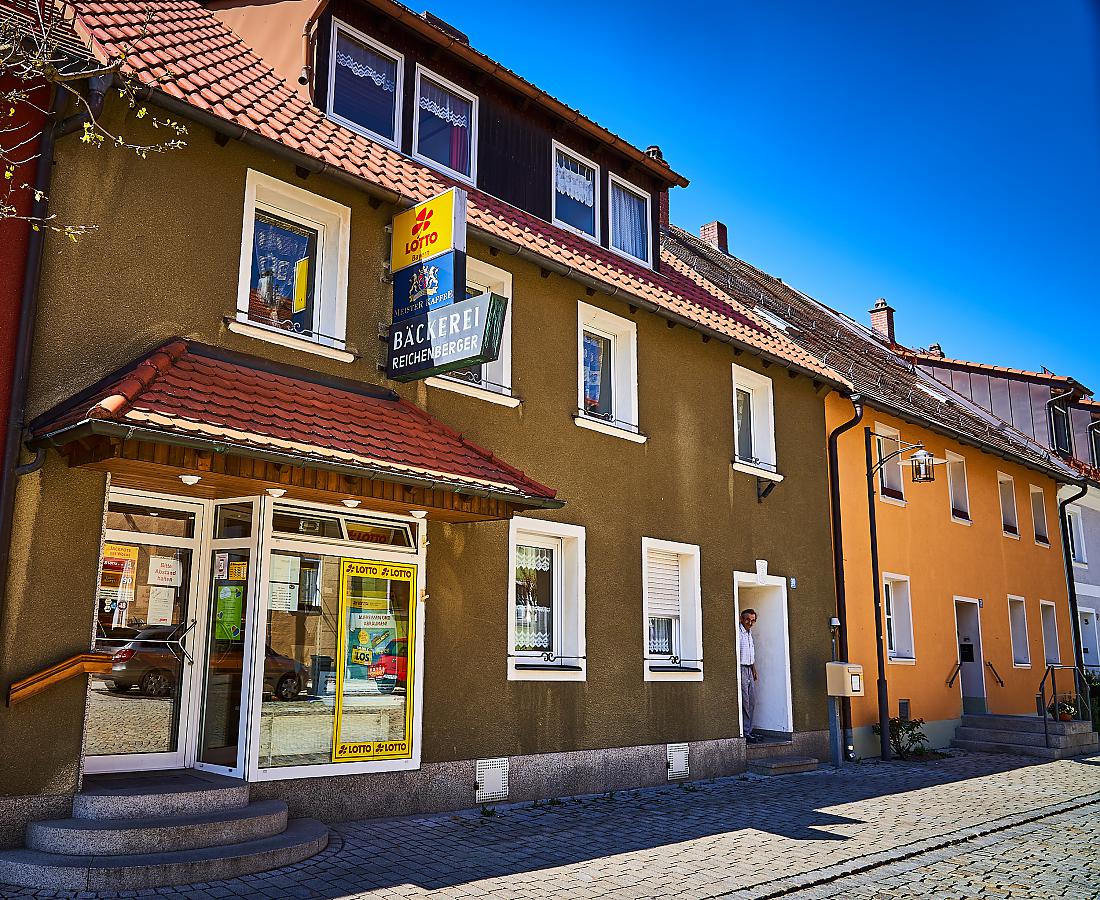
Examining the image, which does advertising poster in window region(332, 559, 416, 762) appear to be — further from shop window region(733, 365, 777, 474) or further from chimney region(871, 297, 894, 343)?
chimney region(871, 297, 894, 343)

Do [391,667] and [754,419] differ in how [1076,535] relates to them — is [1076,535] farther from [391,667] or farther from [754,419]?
[391,667]

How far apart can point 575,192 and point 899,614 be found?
32.4 ft

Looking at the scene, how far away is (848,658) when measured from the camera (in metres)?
16.5

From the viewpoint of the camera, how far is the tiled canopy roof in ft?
62.8

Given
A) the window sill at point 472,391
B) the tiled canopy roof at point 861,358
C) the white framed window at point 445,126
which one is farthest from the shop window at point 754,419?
the white framed window at point 445,126

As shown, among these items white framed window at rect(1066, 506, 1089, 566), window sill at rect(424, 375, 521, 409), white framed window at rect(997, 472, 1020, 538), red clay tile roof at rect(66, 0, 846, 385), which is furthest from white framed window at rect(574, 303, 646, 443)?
white framed window at rect(1066, 506, 1089, 566)

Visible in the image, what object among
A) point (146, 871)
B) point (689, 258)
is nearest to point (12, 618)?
point (146, 871)

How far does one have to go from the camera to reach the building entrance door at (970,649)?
68.7 ft

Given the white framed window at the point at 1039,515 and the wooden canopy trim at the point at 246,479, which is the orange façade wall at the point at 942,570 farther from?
the wooden canopy trim at the point at 246,479

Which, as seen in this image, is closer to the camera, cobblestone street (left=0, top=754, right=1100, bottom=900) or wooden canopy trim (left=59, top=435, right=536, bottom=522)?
wooden canopy trim (left=59, top=435, right=536, bottom=522)

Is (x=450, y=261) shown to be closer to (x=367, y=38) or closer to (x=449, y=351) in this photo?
(x=449, y=351)

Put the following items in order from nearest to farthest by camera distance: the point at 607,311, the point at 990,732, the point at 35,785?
the point at 35,785 < the point at 607,311 < the point at 990,732

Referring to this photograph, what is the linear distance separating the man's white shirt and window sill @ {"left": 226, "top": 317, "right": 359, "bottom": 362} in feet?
24.2

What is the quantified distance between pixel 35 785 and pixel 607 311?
834cm
